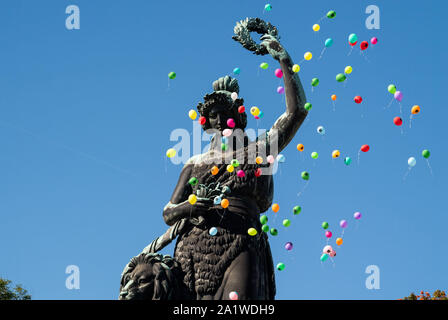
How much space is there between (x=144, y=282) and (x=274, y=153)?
2.37 m

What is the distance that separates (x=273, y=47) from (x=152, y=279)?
3453 millimetres

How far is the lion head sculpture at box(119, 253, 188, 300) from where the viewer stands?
30.7ft

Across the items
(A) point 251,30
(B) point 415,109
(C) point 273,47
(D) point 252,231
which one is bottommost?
(D) point 252,231

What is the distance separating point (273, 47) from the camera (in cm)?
1028

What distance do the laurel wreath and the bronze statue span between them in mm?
14

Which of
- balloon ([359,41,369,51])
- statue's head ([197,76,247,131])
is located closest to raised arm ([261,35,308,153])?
statue's head ([197,76,247,131])

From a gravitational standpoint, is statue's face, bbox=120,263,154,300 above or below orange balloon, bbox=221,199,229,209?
below

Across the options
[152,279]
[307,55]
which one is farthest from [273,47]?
[152,279]

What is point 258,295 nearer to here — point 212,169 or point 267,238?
point 267,238

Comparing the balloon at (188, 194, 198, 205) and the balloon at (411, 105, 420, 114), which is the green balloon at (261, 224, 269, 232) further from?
the balloon at (411, 105, 420, 114)

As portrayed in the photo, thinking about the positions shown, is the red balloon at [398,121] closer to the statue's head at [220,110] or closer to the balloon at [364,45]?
the balloon at [364,45]

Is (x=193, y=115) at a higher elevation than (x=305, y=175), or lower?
higher

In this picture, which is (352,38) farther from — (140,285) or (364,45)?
(140,285)
